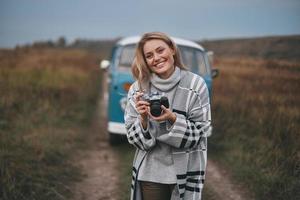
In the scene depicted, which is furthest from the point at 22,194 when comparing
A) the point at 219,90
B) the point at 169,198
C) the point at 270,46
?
the point at 219,90

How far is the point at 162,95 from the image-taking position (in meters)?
2.27

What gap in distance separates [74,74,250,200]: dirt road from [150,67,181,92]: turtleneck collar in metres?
2.58

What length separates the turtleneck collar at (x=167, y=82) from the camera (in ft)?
7.88

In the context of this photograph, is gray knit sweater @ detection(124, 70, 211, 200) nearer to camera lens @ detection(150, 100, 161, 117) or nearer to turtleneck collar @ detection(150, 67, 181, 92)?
turtleneck collar @ detection(150, 67, 181, 92)

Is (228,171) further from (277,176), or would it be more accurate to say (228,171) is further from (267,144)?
(277,176)

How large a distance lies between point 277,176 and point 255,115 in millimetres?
2383

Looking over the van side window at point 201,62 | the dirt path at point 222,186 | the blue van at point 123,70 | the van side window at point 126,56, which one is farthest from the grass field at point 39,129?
the van side window at point 201,62

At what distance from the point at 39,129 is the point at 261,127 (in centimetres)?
376

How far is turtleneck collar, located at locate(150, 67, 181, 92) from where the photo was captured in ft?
7.88

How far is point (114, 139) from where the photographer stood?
6867mm

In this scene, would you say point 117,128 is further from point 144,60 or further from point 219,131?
point 144,60

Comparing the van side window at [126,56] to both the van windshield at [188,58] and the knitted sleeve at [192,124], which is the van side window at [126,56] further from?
the knitted sleeve at [192,124]

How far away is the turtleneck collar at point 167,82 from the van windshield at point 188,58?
14.5 feet

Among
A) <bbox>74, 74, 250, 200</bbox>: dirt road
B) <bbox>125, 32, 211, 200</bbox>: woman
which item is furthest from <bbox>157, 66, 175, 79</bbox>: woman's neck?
<bbox>74, 74, 250, 200</bbox>: dirt road
